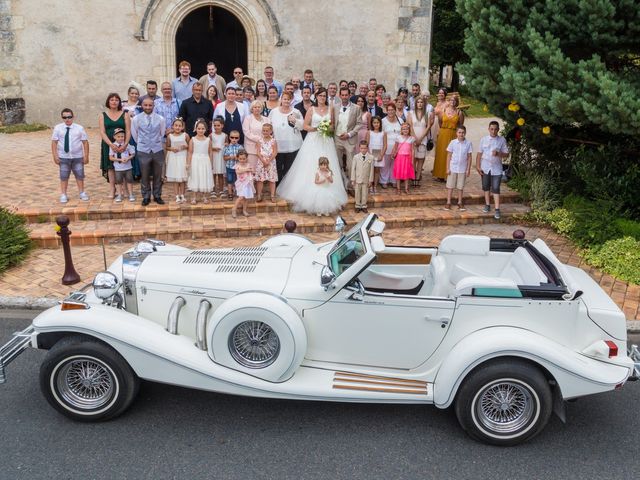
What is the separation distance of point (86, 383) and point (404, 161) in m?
7.52

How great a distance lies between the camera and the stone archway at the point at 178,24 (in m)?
15.9

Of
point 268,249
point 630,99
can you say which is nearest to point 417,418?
point 268,249

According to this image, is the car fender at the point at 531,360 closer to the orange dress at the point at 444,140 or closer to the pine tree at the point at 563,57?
the pine tree at the point at 563,57

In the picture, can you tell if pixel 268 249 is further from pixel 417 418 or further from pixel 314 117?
pixel 314 117

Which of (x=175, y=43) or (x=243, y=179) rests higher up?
(x=175, y=43)

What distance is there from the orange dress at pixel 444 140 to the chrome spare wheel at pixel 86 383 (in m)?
8.54

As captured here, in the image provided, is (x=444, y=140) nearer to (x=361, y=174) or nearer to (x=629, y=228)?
(x=361, y=174)

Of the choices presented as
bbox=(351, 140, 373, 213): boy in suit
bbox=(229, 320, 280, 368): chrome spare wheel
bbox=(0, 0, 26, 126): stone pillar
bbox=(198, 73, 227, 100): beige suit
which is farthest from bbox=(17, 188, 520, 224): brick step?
bbox=(0, 0, 26, 126): stone pillar

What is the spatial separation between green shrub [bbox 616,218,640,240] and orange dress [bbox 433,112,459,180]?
364cm

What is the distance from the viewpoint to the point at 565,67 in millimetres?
8438

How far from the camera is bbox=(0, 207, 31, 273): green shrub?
27.1ft

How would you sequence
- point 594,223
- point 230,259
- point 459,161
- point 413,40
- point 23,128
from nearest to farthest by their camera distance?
point 230,259 < point 594,223 < point 459,161 < point 23,128 < point 413,40

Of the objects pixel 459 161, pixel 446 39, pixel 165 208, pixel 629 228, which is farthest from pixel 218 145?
pixel 446 39

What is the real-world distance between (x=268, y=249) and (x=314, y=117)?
493cm
